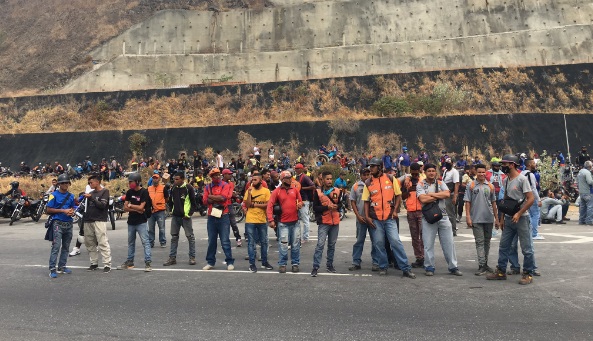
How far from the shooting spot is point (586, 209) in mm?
13539

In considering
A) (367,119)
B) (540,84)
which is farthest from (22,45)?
(540,84)

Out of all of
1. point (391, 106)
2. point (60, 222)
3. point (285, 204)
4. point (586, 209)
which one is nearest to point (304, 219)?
point (285, 204)

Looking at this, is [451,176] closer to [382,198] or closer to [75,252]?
[382,198]

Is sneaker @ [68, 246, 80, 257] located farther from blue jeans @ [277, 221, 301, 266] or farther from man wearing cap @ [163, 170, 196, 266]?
blue jeans @ [277, 221, 301, 266]

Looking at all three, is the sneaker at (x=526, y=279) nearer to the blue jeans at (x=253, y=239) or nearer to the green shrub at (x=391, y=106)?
the blue jeans at (x=253, y=239)

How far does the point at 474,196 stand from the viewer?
26.8 ft

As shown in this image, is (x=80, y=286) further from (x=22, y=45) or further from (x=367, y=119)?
(x=22, y=45)

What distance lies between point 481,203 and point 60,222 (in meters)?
7.68

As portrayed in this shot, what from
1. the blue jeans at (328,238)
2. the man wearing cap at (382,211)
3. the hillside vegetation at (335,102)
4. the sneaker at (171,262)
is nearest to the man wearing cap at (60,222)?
the sneaker at (171,262)

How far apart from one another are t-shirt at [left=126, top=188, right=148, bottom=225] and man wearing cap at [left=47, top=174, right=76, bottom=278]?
1.04 meters

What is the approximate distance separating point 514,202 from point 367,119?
2435 centimetres

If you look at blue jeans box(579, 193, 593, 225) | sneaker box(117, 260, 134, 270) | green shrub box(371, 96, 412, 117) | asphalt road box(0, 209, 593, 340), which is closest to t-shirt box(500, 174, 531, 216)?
asphalt road box(0, 209, 593, 340)

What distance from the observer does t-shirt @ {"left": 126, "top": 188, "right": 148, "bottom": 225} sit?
901cm

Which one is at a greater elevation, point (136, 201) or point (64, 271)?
point (136, 201)
